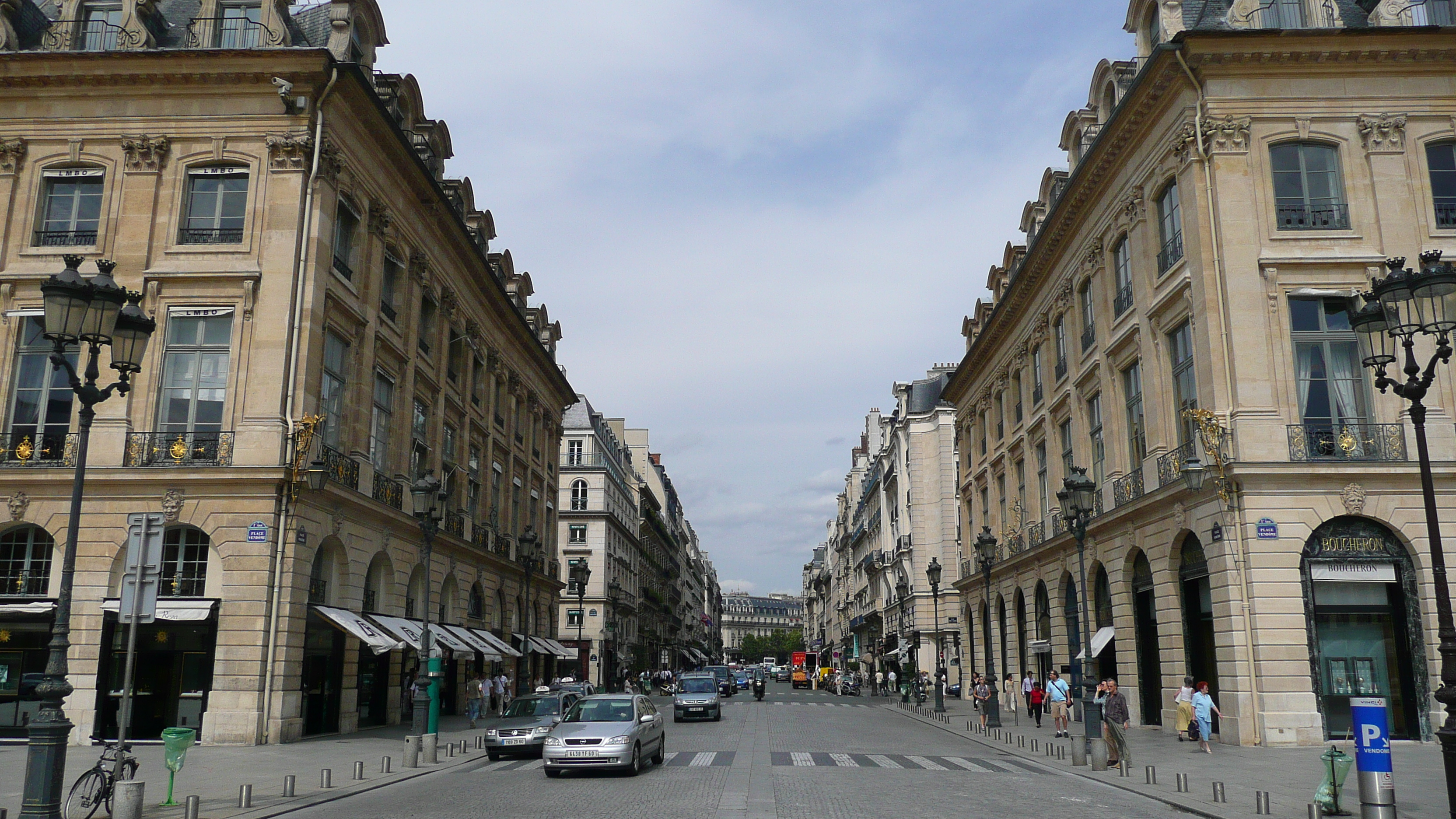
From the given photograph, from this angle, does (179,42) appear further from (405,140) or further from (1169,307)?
(1169,307)

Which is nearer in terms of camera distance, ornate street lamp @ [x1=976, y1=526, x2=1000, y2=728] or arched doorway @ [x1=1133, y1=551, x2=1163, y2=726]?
arched doorway @ [x1=1133, y1=551, x2=1163, y2=726]

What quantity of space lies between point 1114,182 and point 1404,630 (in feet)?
49.3

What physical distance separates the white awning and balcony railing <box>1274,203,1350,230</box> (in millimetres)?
29428

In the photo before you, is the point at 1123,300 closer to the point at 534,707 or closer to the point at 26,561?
the point at 534,707

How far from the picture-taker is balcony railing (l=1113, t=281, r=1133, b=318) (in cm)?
3200

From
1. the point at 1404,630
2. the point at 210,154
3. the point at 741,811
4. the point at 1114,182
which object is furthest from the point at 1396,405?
the point at 210,154

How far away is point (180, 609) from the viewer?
24.2 metres

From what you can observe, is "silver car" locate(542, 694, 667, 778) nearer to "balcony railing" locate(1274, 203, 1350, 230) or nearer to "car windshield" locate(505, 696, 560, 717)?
"car windshield" locate(505, 696, 560, 717)

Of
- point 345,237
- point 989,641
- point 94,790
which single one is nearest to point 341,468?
point 345,237

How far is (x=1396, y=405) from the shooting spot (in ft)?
82.3

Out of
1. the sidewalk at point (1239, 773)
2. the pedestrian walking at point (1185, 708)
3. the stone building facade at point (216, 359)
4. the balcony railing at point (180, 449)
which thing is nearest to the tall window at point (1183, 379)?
the pedestrian walking at point (1185, 708)

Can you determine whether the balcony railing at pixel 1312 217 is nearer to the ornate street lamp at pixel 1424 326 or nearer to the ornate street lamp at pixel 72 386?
the ornate street lamp at pixel 1424 326

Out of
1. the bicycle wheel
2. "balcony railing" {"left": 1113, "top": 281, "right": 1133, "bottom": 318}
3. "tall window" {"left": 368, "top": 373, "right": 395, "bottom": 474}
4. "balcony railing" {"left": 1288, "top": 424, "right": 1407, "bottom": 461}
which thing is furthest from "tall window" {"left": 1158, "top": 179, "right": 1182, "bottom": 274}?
the bicycle wheel

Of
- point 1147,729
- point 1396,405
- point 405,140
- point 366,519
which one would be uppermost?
point 405,140
